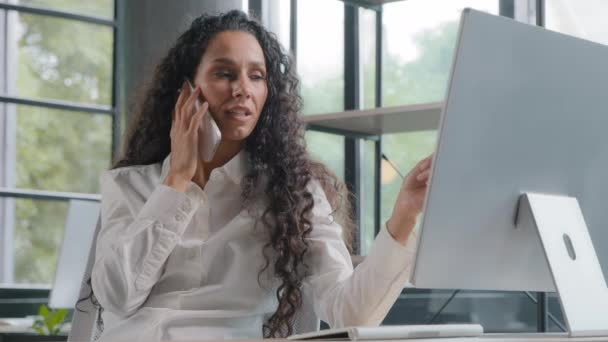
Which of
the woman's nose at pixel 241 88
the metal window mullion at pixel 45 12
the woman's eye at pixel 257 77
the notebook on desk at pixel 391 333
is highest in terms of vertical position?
the metal window mullion at pixel 45 12

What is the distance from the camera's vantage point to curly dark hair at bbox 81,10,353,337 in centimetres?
202

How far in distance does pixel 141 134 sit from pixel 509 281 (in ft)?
3.66

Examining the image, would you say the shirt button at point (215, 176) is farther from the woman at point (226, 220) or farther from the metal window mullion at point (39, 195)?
the metal window mullion at point (39, 195)

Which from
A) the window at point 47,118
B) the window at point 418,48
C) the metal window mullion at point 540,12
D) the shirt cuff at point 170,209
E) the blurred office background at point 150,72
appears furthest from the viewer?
the window at point 47,118

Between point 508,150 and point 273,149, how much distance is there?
2.91ft

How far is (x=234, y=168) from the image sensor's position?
2082 mm

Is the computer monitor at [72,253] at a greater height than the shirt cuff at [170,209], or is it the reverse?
the shirt cuff at [170,209]

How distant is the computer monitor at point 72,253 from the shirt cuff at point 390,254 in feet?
7.11

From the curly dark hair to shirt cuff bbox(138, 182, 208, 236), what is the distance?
0.23 metres

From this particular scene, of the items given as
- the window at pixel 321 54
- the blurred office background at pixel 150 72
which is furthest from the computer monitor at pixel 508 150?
the window at pixel 321 54

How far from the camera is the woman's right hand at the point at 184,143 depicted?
1877mm

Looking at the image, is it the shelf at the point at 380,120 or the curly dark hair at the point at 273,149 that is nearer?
the curly dark hair at the point at 273,149

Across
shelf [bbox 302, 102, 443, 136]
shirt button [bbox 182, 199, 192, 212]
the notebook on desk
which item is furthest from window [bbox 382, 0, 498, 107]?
the notebook on desk

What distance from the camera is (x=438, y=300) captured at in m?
4.10
